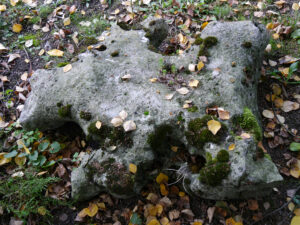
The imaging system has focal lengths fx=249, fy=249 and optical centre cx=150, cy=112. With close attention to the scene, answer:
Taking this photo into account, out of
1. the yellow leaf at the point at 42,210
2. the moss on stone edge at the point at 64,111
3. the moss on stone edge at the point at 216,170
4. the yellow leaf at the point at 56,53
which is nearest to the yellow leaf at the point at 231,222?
the moss on stone edge at the point at 216,170

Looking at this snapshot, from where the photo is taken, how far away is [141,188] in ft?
8.77

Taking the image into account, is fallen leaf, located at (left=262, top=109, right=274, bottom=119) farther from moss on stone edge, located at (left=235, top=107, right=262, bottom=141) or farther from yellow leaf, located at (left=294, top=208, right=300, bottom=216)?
yellow leaf, located at (left=294, top=208, right=300, bottom=216)

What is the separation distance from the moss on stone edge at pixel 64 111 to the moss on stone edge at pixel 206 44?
1712 mm

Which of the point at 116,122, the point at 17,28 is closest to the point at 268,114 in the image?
the point at 116,122

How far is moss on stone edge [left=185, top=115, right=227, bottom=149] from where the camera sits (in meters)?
2.40

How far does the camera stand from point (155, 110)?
2.66 metres

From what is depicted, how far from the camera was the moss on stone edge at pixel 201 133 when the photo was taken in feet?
7.89

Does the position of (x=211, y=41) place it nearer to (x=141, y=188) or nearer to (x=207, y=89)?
(x=207, y=89)

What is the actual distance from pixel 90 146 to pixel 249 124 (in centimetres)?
196

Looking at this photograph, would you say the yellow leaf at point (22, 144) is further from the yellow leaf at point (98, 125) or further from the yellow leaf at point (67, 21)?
the yellow leaf at point (67, 21)

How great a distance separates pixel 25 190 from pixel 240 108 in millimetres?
2533

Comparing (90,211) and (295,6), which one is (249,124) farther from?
(295,6)

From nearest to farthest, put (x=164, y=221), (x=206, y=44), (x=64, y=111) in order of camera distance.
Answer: (x=164, y=221) < (x=64, y=111) < (x=206, y=44)

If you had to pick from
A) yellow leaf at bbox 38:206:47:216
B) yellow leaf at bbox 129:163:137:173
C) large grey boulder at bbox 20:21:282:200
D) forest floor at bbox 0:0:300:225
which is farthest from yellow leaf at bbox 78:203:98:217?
yellow leaf at bbox 129:163:137:173
